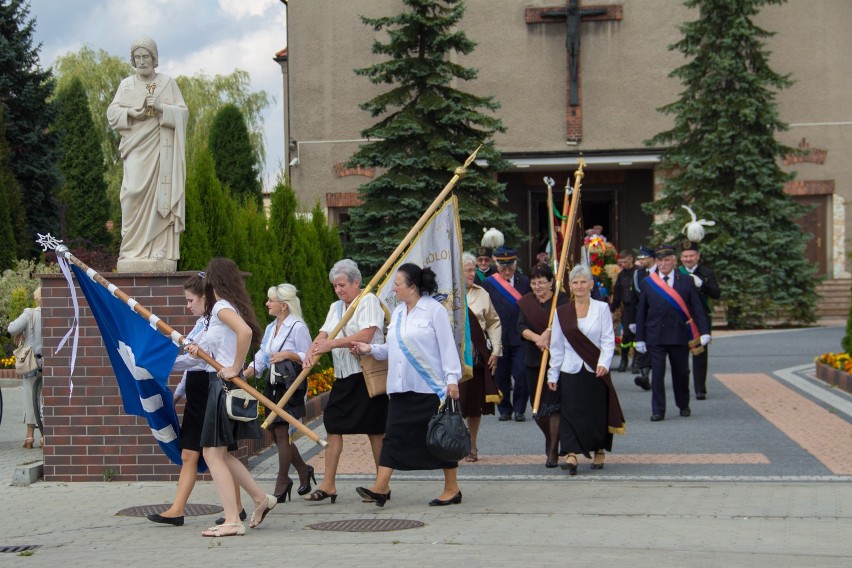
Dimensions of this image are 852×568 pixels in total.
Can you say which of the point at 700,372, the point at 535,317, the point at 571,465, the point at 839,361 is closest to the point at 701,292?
the point at 700,372

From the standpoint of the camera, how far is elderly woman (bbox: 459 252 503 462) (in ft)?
38.2

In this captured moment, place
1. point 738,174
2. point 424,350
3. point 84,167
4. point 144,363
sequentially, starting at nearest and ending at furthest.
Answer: point 144,363, point 424,350, point 738,174, point 84,167

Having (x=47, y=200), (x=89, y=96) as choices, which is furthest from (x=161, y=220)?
(x=89, y=96)

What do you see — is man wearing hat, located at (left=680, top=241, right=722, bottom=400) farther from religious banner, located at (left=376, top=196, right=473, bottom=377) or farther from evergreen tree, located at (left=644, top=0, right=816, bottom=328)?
evergreen tree, located at (left=644, top=0, right=816, bottom=328)

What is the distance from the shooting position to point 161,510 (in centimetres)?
949

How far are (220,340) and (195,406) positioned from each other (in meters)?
0.50

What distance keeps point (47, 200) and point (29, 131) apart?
199 centimetres

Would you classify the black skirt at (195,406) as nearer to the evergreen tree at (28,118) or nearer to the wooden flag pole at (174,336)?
the wooden flag pole at (174,336)

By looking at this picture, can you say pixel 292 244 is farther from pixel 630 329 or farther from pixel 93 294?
pixel 93 294

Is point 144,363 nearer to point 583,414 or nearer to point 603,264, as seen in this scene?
point 583,414

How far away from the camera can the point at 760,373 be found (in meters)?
18.9

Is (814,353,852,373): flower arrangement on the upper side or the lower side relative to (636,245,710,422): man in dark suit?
lower

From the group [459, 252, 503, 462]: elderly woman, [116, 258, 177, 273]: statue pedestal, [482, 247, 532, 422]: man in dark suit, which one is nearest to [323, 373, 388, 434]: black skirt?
[459, 252, 503, 462]: elderly woman

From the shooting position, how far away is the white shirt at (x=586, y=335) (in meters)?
10.9
